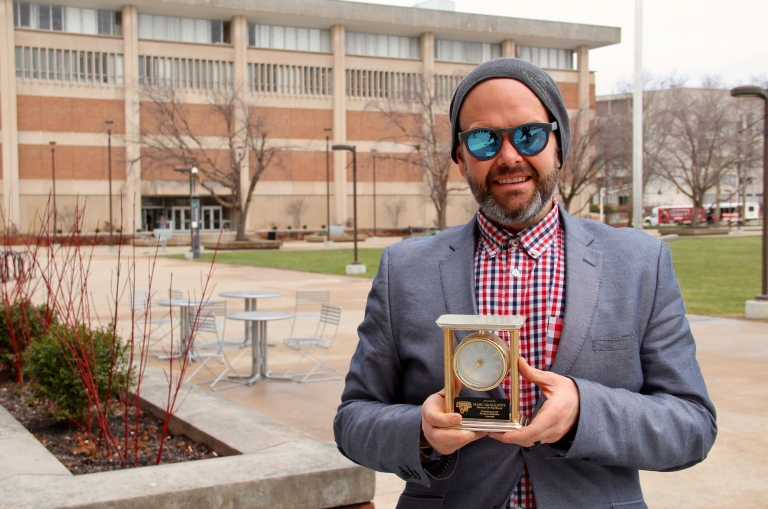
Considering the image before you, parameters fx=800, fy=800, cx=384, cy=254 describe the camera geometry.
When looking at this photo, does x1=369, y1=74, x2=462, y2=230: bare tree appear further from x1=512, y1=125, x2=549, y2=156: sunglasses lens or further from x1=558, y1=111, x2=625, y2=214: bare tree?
x1=512, y1=125, x2=549, y2=156: sunglasses lens

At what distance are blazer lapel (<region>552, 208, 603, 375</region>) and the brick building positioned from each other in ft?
172

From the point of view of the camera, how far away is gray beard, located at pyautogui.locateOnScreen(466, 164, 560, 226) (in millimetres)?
1872

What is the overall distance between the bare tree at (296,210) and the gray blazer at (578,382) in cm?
6430

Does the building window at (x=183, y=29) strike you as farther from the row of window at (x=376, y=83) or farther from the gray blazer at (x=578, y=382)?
the gray blazer at (x=578, y=382)

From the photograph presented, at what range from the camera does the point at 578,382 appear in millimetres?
1660

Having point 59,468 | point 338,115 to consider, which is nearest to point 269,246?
point 338,115

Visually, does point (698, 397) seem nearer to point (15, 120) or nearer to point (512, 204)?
point (512, 204)

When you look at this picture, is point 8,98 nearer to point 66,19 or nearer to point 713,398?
point 66,19

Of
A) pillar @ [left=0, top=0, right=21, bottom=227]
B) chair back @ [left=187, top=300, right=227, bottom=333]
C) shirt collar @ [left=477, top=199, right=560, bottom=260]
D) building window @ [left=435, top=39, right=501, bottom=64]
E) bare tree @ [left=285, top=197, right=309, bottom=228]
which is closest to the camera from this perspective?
shirt collar @ [left=477, top=199, right=560, bottom=260]

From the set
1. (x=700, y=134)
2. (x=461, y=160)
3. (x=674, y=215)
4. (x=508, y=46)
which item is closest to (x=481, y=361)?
(x=461, y=160)

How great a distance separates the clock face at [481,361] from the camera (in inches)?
60.9

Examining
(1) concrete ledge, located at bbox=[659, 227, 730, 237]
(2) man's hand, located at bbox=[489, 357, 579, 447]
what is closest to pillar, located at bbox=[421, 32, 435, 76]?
(1) concrete ledge, located at bbox=[659, 227, 730, 237]

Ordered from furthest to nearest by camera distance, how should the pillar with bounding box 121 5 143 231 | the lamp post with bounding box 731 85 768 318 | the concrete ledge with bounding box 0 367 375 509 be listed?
the pillar with bounding box 121 5 143 231
the lamp post with bounding box 731 85 768 318
the concrete ledge with bounding box 0 367 375 509

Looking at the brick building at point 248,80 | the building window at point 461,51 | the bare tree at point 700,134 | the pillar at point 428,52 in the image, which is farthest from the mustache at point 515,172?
the building window at point 461,51
